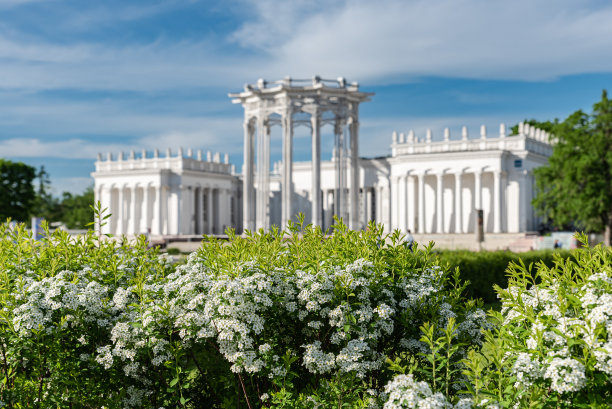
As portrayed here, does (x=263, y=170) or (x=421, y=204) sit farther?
(x=421, y=204)

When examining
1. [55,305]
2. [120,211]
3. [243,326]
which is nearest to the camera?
[243,326]

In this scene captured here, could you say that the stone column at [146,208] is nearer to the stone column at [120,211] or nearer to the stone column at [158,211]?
the stone column at [158,211]

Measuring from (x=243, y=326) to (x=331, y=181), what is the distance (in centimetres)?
6405

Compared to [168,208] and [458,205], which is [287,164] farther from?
[168,208]

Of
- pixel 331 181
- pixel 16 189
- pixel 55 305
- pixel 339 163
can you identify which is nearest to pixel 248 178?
pixel 339 163

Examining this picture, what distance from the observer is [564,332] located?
550cm

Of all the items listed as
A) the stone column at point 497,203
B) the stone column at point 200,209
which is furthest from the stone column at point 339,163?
the stone column at point 200,209

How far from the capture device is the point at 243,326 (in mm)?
6363

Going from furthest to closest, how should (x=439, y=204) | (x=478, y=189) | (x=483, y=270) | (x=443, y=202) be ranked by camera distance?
(x=443, y=202), (x=439, y=204), (x=478, y=189), (x=483, y=270)

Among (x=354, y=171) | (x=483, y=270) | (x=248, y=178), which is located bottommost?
(x=483, y=270)

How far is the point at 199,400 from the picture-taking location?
26.3ft

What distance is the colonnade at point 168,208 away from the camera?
2982 inches

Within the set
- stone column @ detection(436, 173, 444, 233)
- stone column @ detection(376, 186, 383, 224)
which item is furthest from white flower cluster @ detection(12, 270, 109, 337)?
stone column @ detection(376, 186, 383, 224)

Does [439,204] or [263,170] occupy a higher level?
[263,170]
